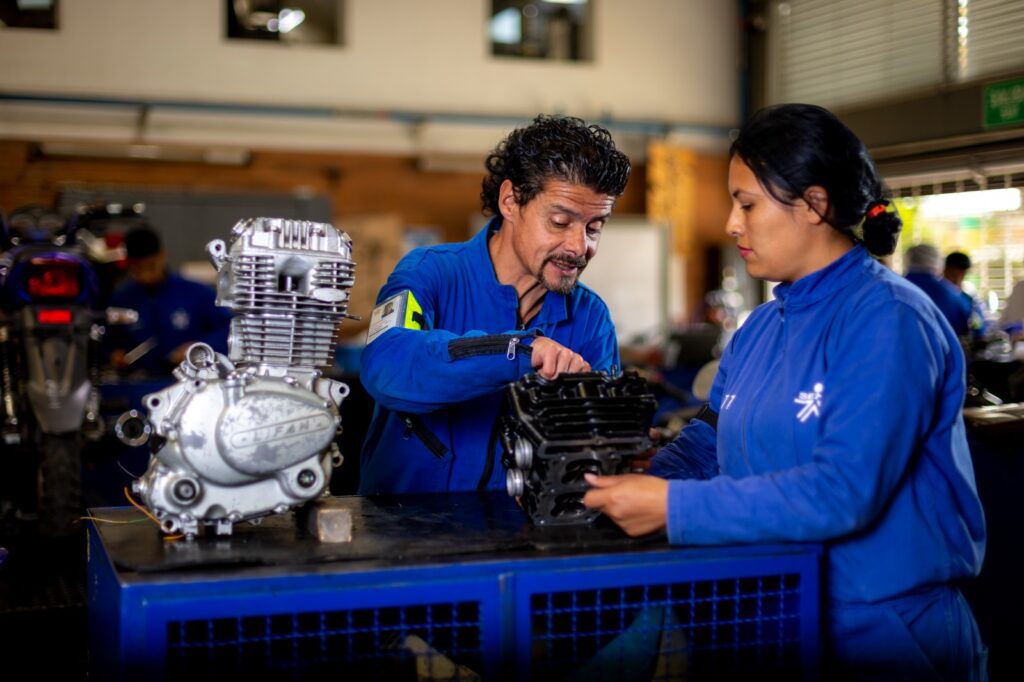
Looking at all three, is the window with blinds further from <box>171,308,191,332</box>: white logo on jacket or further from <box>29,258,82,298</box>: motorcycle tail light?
<box>29,258,82,298</box>: motorcycle tail light

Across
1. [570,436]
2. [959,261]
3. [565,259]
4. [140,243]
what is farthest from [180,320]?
[959,261]

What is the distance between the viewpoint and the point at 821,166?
5.28 feet

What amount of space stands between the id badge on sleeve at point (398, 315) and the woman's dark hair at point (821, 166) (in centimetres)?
72

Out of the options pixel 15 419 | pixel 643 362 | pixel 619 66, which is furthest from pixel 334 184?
pixel 15 419

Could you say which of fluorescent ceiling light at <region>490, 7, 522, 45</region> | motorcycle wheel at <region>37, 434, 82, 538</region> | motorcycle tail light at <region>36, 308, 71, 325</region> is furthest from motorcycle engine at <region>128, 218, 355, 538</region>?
fluorescent ceiling light at <region>490, 7, 522, 45</region>

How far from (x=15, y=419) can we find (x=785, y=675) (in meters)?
3.10

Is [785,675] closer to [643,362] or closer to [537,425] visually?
[537,425]

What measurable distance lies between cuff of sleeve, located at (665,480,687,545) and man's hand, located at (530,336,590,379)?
0.31 m

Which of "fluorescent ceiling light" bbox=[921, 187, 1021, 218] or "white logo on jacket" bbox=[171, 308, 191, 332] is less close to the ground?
"fluorescent ceiling light" bbox=[921, 187, 1021, 218]

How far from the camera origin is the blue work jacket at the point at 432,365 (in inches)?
75.6

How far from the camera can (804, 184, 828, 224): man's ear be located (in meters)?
1.62

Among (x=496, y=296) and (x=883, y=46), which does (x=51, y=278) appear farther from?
(x=883, y=46)

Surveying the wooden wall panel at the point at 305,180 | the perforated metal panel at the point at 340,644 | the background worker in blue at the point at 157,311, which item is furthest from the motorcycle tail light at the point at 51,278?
the wooden wall panel at the point at 305,180

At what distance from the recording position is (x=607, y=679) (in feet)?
5.22
